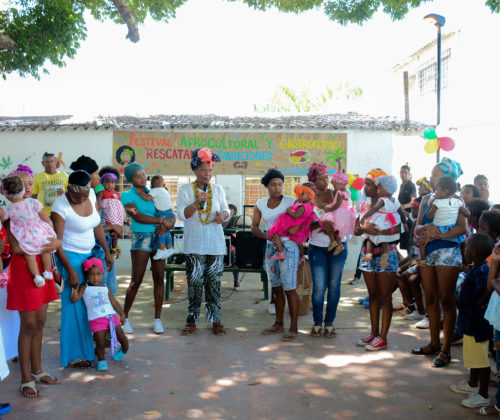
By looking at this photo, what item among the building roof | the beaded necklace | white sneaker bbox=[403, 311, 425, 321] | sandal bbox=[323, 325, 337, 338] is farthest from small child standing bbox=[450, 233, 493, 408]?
the building roof

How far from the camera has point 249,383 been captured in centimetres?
467

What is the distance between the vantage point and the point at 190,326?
6348 millimetres

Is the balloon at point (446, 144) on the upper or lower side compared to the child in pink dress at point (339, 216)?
upper

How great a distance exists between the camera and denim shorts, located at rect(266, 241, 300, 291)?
19.9ft

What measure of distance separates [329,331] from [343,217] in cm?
137

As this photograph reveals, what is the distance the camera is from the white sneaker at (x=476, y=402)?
405cm

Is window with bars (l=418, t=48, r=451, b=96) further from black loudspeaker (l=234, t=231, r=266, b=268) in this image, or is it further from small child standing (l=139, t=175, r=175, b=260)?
small child standing (l=139, t=175, r=175, b=260)

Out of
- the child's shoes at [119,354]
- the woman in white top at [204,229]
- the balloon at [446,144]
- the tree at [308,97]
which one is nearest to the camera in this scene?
the child's shoes at [119,354]

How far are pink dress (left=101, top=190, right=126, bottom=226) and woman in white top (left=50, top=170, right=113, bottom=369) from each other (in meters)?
0.93

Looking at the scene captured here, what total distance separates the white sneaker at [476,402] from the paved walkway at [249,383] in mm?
62

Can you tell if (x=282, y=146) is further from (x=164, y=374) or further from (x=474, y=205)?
(x=164, y=374)

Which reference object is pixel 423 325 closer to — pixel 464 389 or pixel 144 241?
pixel 464 389

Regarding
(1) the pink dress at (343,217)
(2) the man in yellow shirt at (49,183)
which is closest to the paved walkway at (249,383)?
(1) the pink dress at (343,217)

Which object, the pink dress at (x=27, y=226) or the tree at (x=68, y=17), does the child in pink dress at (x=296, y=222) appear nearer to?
the pink dress at (x=27, y=226)
